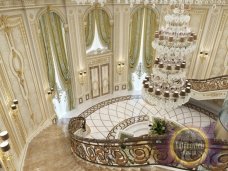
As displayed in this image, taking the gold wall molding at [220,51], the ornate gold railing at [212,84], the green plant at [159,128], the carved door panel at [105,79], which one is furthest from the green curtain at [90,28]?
the gold wall molding at [220,51]

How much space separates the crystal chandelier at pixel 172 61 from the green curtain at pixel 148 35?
4.28 meters

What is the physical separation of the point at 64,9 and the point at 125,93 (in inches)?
201

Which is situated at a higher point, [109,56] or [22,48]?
[22,48]

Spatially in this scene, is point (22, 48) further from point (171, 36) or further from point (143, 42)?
point (143, 42)

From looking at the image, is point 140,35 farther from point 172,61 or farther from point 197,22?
point 172,61

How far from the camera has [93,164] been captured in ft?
13.9

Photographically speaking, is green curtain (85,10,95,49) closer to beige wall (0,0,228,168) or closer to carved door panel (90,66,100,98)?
beige wall (0,0,228,168)

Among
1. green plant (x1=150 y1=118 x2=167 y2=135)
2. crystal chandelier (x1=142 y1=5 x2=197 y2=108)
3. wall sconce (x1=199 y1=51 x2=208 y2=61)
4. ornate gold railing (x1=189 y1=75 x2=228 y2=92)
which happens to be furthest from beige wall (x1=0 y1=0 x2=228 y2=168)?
green plant (x1=150 y1=118 x2=167 y2=135)

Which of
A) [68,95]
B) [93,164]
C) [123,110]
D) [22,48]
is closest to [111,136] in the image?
[123,110]

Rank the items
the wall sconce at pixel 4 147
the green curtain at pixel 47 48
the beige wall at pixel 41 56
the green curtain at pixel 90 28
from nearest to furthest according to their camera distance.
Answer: the wall sconce at pixel 4 147, the beige wall at pixel 41 56, the green curtain at pixel 47 48, the green curtain at pixel 90 28

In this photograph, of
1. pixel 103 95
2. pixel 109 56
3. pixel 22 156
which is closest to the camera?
pixel 22 156

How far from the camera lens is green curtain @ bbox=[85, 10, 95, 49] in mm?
8359

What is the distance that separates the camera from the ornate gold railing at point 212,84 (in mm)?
7703

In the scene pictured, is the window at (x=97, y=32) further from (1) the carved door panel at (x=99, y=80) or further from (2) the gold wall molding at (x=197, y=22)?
(2) the gold wall molding at (x=197, y=22)
